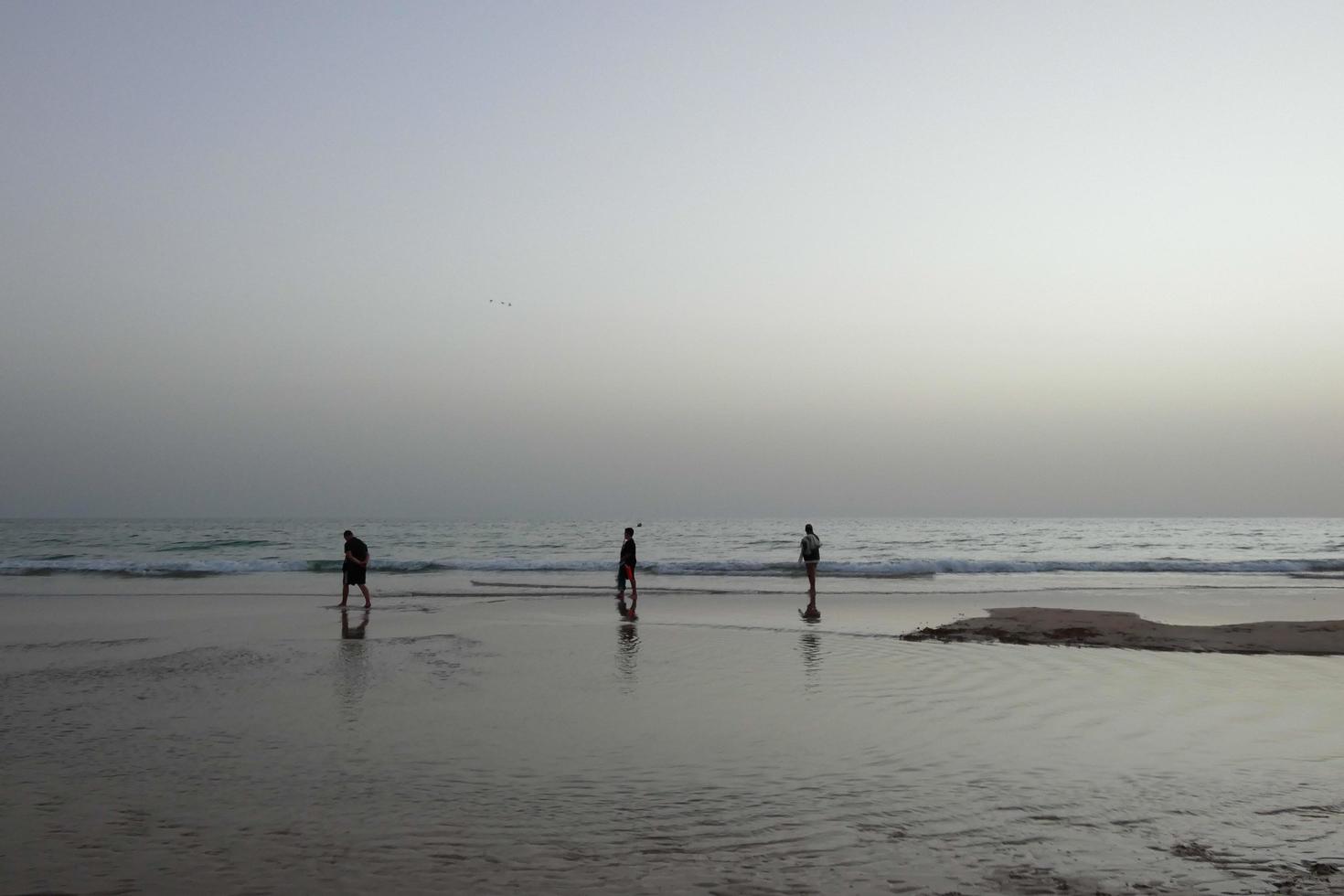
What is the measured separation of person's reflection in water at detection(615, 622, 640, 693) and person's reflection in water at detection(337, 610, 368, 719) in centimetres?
309

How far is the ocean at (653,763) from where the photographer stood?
16.4 ft

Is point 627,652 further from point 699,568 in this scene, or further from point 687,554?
point 687,554

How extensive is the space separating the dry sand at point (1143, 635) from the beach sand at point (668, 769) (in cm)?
92

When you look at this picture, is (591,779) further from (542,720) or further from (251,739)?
(251,739)

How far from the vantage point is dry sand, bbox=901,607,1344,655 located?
13703 mm

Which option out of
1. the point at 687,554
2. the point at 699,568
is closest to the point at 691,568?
the point at 699,568

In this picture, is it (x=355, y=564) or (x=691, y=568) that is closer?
(x=355, y=564)

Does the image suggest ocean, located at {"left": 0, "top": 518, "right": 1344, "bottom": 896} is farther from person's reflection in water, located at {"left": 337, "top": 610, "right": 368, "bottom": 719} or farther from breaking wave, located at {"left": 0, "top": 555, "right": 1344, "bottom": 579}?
breaking wave, located at {"left": 0, "top": 555, "right": 1344, "bottom": 579}

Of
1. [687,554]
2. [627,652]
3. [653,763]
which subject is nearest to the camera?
[653,763]

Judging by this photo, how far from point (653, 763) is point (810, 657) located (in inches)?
239

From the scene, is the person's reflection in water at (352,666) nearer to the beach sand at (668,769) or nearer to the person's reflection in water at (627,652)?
the beach sand at (668,769)

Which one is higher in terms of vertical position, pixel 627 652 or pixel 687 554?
pixel 627 652

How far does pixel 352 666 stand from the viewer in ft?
40.2

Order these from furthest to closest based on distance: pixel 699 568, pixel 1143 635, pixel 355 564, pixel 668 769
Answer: pixel 699 568 < pixel 355 564 < pixel 1143 635 < pixel 668 769
